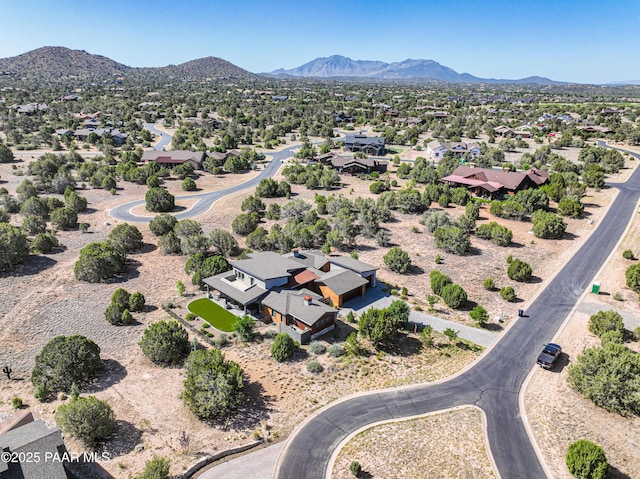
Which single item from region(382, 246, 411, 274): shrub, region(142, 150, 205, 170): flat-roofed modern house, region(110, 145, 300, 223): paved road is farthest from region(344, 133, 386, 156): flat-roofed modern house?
region(382, 246, 411, 274): shrub

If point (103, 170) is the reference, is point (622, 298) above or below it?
below

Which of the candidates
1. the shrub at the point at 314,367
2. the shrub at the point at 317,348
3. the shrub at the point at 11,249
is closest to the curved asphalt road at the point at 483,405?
the shrub at the point at 314,367

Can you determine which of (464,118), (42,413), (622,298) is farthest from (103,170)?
(464,118)

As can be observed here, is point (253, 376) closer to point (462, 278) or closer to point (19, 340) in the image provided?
point (19, 340)

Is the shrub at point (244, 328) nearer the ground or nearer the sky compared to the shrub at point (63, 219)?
nearer the ground

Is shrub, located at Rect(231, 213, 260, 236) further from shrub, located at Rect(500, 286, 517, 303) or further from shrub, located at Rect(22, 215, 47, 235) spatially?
shrub, located at Rect(500, 286, 517, 303)

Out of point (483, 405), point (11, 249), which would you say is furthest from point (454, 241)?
point (11, 249)

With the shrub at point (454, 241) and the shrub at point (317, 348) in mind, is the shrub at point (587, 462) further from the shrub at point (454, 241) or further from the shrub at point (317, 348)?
the shrub at point (454, 241)
